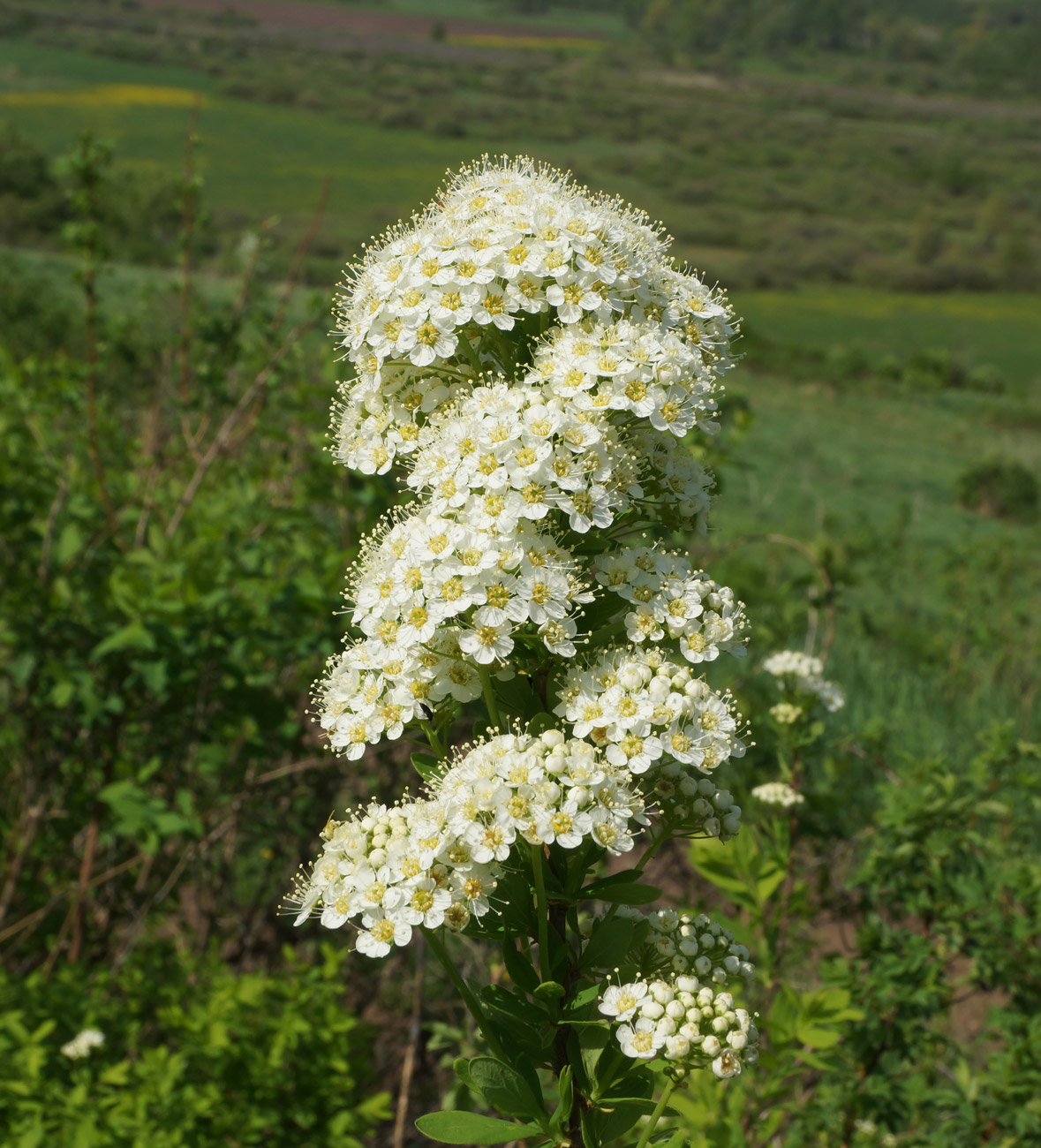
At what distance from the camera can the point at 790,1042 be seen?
2895 mm

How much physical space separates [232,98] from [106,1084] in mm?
82372

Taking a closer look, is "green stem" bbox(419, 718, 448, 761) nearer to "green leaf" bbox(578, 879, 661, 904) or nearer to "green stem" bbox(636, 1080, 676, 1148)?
"green leaf" bbox(578, 879, 661, 904)

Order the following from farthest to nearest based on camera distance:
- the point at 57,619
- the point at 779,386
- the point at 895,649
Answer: the point at 779,386, the point at 895,649, the point at 57,619

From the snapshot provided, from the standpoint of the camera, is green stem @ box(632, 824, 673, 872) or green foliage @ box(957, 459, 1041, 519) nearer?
green stem @ box(632, 824, 673, 872)

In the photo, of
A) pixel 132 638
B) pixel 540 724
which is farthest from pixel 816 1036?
pixel 132 638

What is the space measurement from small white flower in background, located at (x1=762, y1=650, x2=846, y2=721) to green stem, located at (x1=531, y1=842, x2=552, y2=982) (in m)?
1.69

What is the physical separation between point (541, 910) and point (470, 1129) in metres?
0.36

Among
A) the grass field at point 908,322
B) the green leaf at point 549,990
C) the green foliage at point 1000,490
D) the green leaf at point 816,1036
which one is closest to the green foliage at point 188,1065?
the green leaf at point 816,1036

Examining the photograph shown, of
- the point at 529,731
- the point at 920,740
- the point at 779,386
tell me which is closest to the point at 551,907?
the point at 529,731

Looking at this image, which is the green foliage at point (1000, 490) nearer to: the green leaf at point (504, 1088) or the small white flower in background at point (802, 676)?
the small white flower in background at point (802, 676)

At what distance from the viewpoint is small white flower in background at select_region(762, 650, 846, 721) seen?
3246mm

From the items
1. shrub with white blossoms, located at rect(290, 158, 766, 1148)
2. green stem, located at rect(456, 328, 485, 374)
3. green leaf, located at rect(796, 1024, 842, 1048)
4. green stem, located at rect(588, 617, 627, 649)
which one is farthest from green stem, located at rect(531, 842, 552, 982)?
green leaf, located at rect(796, 1024, 842, 1048)

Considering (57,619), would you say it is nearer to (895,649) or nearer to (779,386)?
(895,649)

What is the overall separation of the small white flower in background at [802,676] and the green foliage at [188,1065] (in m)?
1.73
